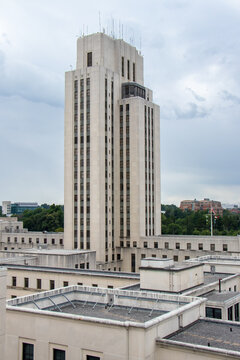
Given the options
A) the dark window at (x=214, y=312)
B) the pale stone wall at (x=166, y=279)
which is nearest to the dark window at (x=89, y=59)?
the pale stone wall at (x=166, y=279)

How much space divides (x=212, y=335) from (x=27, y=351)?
1466cm

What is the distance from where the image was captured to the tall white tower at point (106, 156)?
4338 inches

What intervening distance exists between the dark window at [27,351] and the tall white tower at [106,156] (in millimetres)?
73166

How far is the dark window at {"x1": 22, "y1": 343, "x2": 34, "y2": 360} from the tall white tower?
7317cm

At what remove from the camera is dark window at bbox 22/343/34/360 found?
3406 centimetres

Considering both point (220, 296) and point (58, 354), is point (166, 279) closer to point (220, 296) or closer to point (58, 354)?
point (220, 296)

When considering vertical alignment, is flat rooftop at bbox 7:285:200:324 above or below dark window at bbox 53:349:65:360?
above

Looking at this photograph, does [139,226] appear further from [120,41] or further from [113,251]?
[120,41]

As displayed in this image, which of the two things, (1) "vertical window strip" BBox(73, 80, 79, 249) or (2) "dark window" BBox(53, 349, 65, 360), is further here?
(1) "vertical window strip" BBox(73, 80, 79, 249)

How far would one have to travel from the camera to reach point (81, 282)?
219ft

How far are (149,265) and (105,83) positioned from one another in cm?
6964

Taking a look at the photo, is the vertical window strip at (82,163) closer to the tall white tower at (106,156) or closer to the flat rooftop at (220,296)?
the tall white tower at (106,156)

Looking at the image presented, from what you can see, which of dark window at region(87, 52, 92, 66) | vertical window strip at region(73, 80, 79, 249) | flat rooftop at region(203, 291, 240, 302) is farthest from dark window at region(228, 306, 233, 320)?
dark window at region(87, 52, 92, 66)

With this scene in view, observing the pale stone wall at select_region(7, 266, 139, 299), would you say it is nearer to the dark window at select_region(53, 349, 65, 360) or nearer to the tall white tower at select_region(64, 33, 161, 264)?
the dark window at select_region(53, 349, 65, 360)
